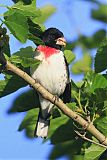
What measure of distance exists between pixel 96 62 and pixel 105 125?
431mm

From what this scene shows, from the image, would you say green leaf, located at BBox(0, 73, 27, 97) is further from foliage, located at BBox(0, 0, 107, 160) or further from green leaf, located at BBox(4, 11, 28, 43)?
green leaf, located at BBox(4, 11, 28, 43)

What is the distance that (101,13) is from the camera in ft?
15.2

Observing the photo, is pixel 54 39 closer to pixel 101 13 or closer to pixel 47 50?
pixel 47 50

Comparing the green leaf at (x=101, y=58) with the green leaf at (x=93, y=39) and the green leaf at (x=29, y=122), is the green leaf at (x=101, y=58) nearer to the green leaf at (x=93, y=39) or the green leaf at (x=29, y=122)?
the green leaf at (x=29, y=122)

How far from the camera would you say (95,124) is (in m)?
3.36

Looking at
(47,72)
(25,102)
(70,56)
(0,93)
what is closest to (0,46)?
(0,93)

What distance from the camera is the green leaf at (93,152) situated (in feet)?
10.8

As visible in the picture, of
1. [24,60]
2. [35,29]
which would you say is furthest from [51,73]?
[24,60]

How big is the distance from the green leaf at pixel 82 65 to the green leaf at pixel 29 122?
0.60 meters

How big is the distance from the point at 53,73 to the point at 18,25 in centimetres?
183

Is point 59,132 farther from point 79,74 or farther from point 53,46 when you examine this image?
point 53,46

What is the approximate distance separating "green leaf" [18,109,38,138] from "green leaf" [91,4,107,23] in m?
1.32

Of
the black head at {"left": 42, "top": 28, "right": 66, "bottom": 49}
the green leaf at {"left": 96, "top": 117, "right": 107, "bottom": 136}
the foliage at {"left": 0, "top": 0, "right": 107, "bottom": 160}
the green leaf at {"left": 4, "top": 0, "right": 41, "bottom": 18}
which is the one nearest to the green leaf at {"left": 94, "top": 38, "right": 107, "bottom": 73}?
the foliage at {"left": 0, "top": 0, "right": 107, "bottom": 160}

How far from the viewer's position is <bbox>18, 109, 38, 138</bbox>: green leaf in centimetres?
367
